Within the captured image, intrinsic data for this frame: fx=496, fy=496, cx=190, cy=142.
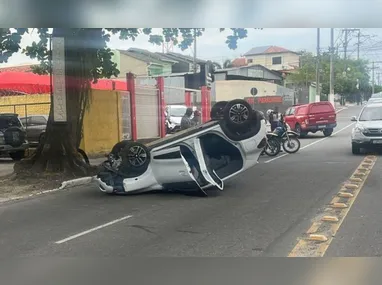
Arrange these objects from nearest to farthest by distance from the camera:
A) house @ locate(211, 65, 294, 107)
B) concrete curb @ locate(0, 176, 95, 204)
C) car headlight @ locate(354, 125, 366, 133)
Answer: concrete curb @ locate(0, 176, 95, 204) < house @ locate(211, 65, 294, 107) < car headlight @ locate(354, 125, 366, 133)

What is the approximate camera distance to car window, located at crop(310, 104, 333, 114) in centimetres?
2229

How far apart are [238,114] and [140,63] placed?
27.1 feet

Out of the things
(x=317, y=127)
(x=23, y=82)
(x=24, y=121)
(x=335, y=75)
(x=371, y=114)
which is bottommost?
(x=317, y=127)

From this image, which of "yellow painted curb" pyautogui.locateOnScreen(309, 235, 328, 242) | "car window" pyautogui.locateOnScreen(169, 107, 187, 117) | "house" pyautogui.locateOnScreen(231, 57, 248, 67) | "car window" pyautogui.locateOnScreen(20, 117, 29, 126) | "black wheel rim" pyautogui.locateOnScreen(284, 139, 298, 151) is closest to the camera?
"yellow painted curb" pyautogui.locateOnScreen(309, 235, 328, 242)

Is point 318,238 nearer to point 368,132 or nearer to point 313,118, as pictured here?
point 368,132

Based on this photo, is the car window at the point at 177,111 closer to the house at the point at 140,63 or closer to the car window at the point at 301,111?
the house at the point at 140,63

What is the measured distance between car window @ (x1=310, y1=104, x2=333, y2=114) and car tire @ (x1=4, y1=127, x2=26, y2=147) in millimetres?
12698

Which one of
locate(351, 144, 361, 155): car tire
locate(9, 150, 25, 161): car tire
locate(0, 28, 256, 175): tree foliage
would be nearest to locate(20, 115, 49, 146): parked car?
locate(9, 150, 25, 161): car tire

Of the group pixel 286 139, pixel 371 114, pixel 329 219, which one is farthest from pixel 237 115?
pixel 371 114

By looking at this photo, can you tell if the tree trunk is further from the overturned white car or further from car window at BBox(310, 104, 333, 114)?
car window at BBox(310, 104, 333, 114)

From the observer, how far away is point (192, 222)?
669 centimetres

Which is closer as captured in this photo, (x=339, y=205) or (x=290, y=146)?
(x=339, y=205)

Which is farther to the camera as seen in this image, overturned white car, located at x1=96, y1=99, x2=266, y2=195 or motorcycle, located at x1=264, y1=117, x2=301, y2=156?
motorcycle, located at x1=264, y1=117, x2=301, y2=156
